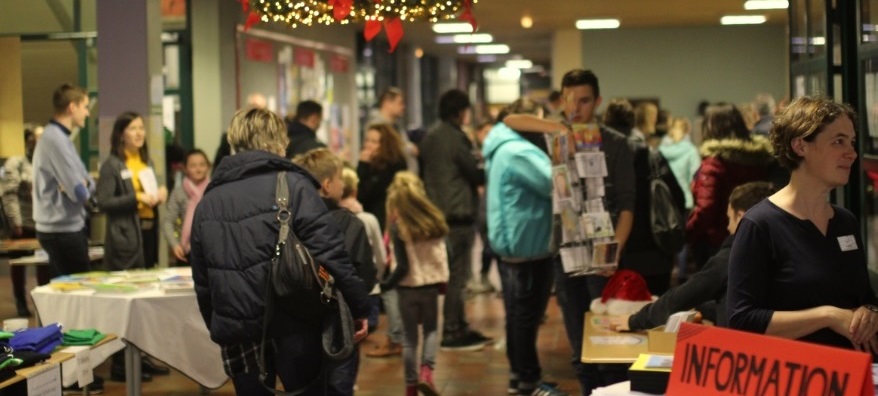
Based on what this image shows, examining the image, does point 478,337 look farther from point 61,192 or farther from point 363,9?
point 363,9

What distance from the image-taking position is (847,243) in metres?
3.45

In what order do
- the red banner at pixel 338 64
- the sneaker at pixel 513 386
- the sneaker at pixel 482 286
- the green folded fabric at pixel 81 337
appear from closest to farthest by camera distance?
the green folded fabric at pixel 81 337 → the sneaker at pixel 513 386 → the sneaker at pixel 482 286 → the red banner at pixel 338 64

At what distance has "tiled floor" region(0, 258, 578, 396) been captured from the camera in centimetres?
762

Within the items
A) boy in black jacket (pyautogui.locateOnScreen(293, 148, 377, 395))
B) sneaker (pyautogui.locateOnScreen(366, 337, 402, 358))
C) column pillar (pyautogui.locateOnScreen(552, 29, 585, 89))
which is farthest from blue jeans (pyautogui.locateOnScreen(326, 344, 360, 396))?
column pillar (pyautogui.locateOnScreen(552, 29, 585, 89))

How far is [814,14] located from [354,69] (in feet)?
41.7

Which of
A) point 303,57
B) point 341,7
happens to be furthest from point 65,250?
point 303,57

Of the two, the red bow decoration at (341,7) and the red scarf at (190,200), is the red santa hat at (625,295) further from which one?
the red scarf at (190,200)

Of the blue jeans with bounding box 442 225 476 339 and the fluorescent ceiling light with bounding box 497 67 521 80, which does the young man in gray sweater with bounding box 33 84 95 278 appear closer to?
the blue jeans with bounding box 442 225 476 339

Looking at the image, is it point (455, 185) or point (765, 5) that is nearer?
point (455, 185)

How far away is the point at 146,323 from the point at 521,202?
6.62ft

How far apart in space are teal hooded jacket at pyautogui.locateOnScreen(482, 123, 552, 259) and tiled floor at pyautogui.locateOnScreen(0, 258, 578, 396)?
100 cm

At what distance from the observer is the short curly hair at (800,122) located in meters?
3.36

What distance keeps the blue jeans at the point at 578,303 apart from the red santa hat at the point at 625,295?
38 centimetres

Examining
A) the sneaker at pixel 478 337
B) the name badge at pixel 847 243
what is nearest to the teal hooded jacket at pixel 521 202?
the sneaker at pixel 478 337
